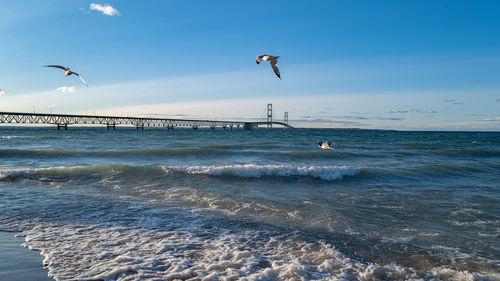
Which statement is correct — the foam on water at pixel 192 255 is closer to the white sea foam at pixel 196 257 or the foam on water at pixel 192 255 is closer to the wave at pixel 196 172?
the white sea foam at pixel 196 257

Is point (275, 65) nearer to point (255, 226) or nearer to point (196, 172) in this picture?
point (196, 172)

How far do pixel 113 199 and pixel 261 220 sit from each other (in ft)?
12.4

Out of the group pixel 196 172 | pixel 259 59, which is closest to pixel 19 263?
pixel 196 172

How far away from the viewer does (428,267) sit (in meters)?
3.57

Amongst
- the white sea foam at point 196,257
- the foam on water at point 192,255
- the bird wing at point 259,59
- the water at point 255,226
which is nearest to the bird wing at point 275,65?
the bird wing at point 259,59

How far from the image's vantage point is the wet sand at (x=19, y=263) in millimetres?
3223

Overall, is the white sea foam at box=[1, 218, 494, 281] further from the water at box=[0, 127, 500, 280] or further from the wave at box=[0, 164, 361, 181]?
the wave at box=[0, 164, 361, 181]

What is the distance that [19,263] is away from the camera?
355cm

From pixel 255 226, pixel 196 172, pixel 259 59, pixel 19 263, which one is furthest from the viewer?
pixel 196 172

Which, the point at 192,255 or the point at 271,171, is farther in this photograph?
the point at 271,171

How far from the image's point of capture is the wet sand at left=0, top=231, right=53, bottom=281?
322cm

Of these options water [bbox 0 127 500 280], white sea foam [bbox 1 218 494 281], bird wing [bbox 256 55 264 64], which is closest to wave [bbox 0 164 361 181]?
water [bbox 0 127 500 280]

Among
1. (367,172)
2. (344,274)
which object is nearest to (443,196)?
(367,172)

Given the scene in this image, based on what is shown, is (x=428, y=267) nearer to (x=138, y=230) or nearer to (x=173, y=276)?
(x=173, y=276)
